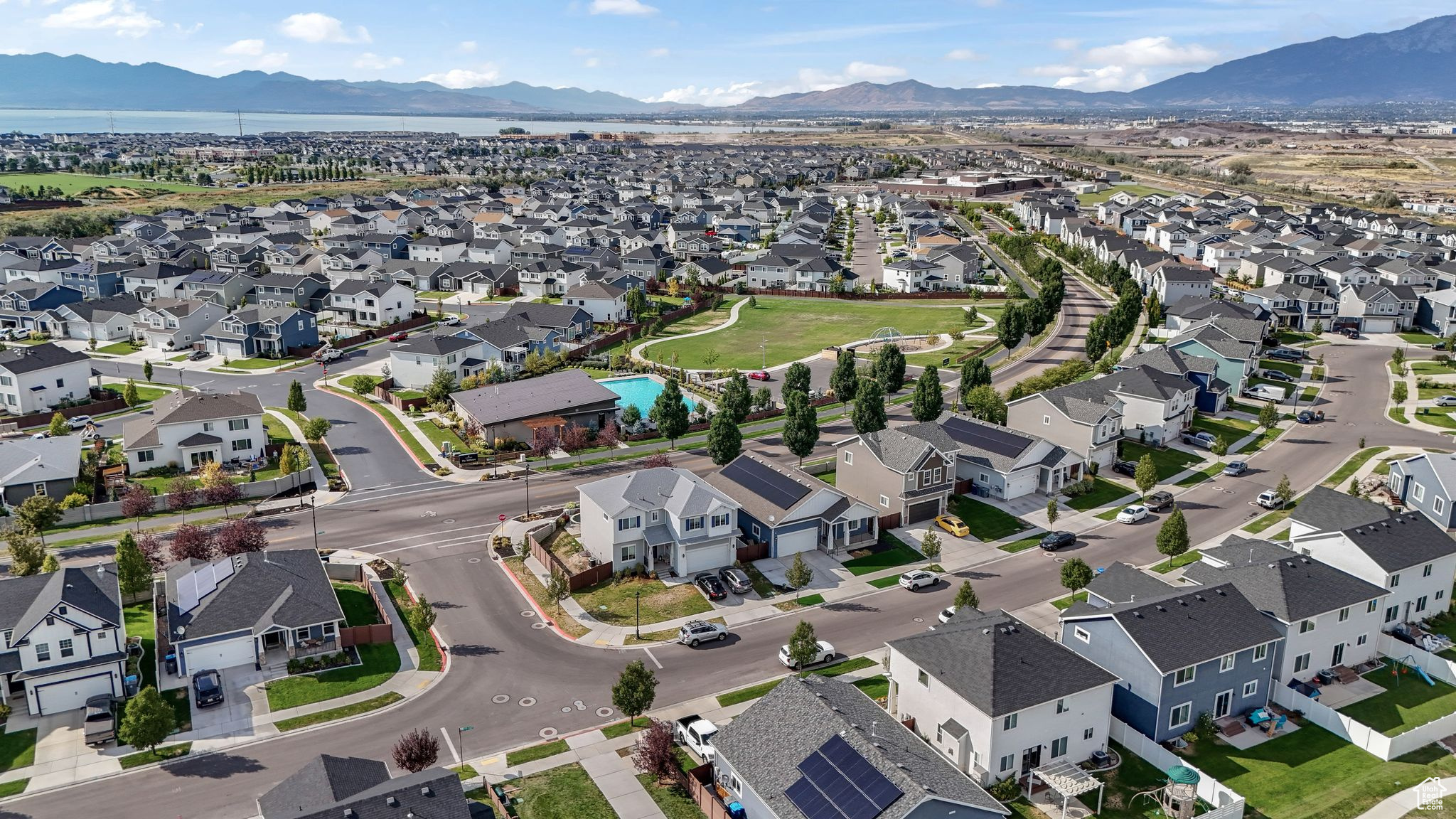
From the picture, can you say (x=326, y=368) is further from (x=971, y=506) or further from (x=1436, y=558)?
(x=1436, y=558)

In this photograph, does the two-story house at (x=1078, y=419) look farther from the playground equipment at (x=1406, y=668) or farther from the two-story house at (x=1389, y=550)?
the playground equipment at (x=1406, y=668)

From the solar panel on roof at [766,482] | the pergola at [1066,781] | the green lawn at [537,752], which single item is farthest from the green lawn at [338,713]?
the pergola at [1066,781]

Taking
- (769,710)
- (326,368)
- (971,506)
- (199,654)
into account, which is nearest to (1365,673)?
(971,506)

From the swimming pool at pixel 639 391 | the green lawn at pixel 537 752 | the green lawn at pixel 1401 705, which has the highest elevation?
the swimming pool at pixel 639 391

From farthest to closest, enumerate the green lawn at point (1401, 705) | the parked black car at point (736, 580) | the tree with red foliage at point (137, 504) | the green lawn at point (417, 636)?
the tree with red foliage at point (137, 504) < the parked black car at point (736, 580) < the green lawn at point (417, 636) < the green lawn at point (1401, 705)

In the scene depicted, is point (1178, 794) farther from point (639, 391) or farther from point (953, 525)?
point (639, 391)

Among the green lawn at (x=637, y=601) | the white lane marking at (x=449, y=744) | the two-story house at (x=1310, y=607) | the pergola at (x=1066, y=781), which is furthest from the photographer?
the green lawn at (x=637, y=601)
